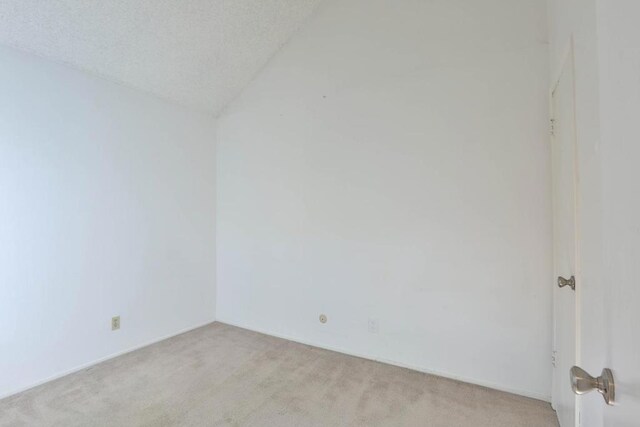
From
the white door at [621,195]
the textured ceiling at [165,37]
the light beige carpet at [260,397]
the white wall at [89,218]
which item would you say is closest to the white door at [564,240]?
the light beige carpet at [260,397]

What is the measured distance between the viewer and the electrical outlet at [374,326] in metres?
2.55

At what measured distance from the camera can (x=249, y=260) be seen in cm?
324

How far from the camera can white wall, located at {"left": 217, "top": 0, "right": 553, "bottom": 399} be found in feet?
6.80

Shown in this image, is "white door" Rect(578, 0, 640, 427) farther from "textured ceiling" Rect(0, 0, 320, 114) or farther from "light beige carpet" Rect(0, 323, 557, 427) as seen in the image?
"textured ceiling" Rect(0, 0, 320, 114)

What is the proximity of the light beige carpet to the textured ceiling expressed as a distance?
7.57 feet

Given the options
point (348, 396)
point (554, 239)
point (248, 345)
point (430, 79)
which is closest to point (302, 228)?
point (248, 345)

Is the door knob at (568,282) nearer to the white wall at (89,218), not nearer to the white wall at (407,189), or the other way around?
the white wall at (407,189)

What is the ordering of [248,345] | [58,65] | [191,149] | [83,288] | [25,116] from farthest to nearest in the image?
[191,149]
[248,345]
[83,288]
[58,65]
[25,116]

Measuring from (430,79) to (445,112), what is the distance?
288 mm

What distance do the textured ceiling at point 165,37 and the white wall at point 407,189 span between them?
26cm

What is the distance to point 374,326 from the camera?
2.56 metres

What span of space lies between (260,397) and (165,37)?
2.70 meters

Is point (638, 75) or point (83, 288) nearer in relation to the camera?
point (638, 75)

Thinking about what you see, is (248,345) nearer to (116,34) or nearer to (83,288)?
(83,288)
